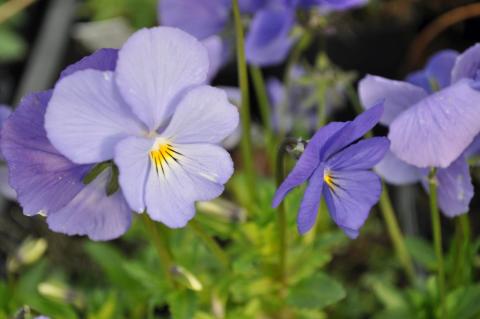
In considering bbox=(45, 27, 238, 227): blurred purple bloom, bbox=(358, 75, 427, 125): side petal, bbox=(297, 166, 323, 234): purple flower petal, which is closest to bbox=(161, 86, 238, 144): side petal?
bbox=(45, 27, 238, 227): blurred purple bloom

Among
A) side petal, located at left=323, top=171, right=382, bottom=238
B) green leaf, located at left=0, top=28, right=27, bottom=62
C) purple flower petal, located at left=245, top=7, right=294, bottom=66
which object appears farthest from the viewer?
green leaf, located at left=0, top=28, right=27, bottom=62

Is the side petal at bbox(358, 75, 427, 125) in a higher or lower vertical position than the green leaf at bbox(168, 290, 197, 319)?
higher

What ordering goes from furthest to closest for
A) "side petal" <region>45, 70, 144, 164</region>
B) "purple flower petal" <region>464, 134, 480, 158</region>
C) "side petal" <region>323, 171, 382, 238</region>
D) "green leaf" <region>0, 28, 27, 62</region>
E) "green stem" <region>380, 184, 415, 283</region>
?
1. "green leaf" <region>0, 28, 27, 62</region>
2. "green stem" <region>380, 184, 415, 283</region>
3. "purple flower petal" <region>464, 134, 480, 158</region>
4. "side petal" <region>323, 171, 382, 238</region>
5. "side petal" <region>45, 70, 144, 164</region>

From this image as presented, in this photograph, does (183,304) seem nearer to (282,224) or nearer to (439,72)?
(282,224)

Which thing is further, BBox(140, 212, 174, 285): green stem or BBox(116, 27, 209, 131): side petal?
BBox(140, 212, 174, 285): green stem

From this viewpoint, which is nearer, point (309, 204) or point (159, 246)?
point (309, 204)

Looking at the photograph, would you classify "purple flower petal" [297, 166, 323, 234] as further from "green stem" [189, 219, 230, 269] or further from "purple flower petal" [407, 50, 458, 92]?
"purple flower petal" [407, 50, 458, 92]

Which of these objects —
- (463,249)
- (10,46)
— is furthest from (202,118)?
(10,46)
